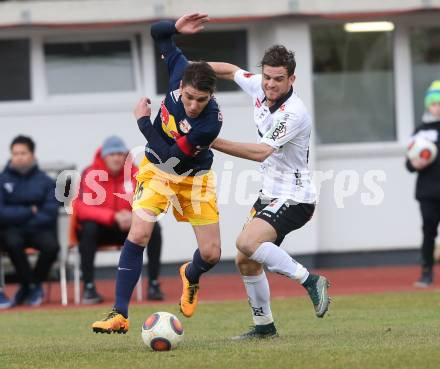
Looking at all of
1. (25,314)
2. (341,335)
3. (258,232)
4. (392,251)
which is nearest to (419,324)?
(341,335)

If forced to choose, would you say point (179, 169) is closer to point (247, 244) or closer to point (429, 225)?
point (247, 244)

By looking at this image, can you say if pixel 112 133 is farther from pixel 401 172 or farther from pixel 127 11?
pixel 401 172

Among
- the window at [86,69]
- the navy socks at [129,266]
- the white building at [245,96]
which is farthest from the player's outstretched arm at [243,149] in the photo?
the window at [86,69]

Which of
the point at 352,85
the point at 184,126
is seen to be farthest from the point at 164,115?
the point at 352,85

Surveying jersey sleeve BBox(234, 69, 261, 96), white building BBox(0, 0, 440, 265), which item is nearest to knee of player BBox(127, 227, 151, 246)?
jersey sleeve BBox(234, 69, 261, 96)

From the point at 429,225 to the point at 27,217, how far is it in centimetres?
449

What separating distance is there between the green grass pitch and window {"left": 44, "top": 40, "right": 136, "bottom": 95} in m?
4.25

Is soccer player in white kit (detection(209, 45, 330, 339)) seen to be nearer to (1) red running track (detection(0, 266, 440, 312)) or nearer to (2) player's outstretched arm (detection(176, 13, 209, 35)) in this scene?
(2) player's outstretched arm (detection(176, 13, 209, 35))

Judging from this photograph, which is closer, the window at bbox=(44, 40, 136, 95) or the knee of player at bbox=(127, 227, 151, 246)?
the knee of player at bbox=(127, 227, 151, 246)

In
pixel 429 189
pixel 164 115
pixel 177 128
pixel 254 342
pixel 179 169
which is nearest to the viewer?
pixel 254 342

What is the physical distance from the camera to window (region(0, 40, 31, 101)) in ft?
51.7

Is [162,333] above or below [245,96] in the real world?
below

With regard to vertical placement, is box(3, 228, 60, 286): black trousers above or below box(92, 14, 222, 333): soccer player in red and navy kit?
below

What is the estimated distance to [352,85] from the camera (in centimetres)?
1633
